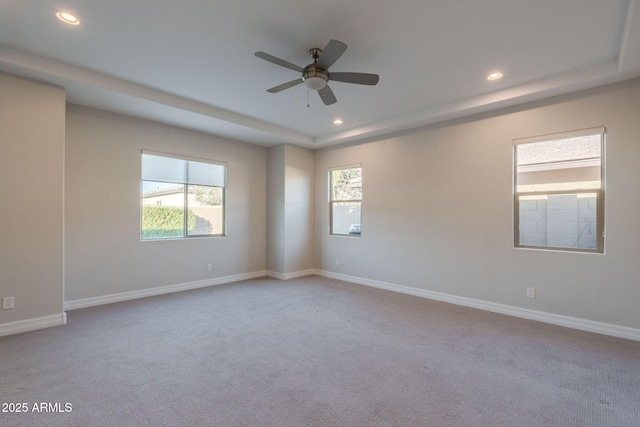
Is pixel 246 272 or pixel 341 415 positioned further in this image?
pixel 246 272

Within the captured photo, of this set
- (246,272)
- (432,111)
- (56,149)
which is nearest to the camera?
(56,149)

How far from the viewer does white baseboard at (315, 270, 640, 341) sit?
3.12 metres

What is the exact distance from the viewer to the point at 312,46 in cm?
275

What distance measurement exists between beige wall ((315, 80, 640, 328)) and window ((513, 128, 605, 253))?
0.11 meters

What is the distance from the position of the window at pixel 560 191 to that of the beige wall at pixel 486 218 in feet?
0.35

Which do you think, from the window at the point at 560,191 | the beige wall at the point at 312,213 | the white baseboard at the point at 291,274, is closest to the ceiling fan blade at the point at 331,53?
the beige wall at the point at 312,213

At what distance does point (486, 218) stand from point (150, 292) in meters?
5.13

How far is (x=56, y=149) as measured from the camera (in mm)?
3307

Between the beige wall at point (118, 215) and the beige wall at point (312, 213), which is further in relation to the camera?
the beige wall at point (118, 215)

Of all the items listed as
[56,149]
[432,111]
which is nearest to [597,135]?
[432,111]

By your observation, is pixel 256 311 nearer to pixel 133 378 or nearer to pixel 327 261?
pixel 133 378

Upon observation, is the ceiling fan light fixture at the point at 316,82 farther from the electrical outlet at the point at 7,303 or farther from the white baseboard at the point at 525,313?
the electrical outlet at the point at 7,303

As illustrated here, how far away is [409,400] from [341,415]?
51 centimetres

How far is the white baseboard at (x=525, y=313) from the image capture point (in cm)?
312
